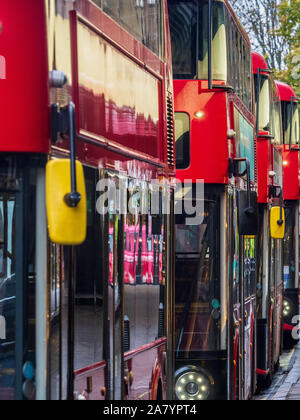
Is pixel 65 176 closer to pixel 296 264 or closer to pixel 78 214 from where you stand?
pixel 78 214

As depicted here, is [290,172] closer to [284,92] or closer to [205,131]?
[284,92]

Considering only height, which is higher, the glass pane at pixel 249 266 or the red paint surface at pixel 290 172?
the red paint surface at pixel 290 172

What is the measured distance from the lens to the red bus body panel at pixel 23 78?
4.16 meters

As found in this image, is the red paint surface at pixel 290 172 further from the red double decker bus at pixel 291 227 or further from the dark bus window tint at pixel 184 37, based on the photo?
the dark bus window tint at pixel 184 37

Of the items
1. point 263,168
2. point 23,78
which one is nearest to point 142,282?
point 23,78

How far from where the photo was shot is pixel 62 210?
A: 3.93 m

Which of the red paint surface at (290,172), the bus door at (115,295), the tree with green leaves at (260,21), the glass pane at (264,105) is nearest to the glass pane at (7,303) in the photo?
the bus door at (115,295)

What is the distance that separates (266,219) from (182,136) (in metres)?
5.30

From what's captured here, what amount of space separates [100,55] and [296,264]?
51.4ft

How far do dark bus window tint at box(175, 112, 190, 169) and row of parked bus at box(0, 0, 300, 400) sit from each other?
1 centimetres

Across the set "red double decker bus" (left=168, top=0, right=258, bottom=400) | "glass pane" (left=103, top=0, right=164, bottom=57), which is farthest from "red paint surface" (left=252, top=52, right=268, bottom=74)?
"glass pane" (left=103, top=0, right=164, bottom=57)

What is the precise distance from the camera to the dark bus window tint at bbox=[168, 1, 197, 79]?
970 centimetres

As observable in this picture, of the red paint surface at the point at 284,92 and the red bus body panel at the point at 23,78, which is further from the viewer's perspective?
the red paint surface at the point at 284,92

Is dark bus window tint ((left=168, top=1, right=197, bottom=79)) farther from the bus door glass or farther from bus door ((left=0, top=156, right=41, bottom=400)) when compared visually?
bus door ((left=0, top=156, right=41, bottom=400))
